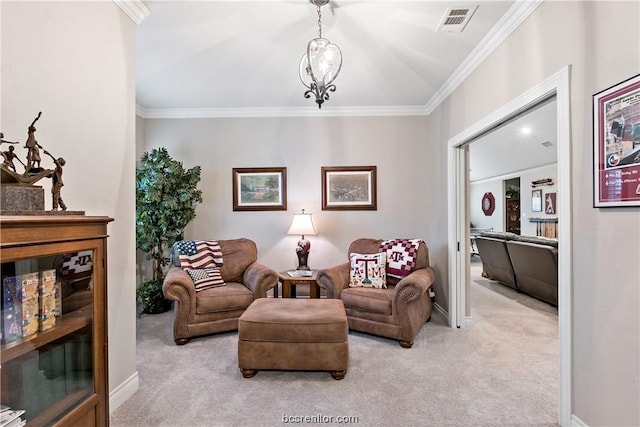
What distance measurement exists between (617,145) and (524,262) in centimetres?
340

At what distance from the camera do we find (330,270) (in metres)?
3.29

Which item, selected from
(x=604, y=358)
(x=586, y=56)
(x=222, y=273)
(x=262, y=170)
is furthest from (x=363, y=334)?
(x=586, y=56)

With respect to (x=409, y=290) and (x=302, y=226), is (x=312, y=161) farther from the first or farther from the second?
(x=409, y=290)

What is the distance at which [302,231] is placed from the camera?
3854 millimetres

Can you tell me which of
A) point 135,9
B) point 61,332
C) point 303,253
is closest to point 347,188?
point 303,253

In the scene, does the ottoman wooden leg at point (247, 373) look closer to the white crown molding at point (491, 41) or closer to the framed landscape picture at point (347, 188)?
the framed landscape picture at point (347, 188)

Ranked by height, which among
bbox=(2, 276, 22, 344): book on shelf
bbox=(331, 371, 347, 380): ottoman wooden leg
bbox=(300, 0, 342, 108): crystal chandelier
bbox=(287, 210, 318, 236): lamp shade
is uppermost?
bbox=(300, 0, 342, 108): crystal chandelier

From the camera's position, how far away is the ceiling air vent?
7.02 feet

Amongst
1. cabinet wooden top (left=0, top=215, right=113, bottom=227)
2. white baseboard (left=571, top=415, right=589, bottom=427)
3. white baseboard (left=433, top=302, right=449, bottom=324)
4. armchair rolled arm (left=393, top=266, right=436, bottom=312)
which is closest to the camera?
cabinet wooden top (left=0, top=215, right=113, bottom=227)

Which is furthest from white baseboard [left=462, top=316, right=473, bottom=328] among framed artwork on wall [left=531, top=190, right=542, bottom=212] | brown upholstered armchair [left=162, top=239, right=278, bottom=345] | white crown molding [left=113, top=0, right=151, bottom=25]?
framed artwork on wall [left=531, top=190, right=542, bottom=212]

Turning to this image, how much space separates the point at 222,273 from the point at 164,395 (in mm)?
1563

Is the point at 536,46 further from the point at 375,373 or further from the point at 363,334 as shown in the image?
the point at 363,334

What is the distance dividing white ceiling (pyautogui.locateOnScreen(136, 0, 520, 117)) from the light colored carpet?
8.33ft

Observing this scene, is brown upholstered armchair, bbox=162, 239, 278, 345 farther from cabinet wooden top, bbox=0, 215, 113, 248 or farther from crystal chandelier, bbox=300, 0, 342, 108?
crystal chandelier, bbox=300, 0, 342, 108
